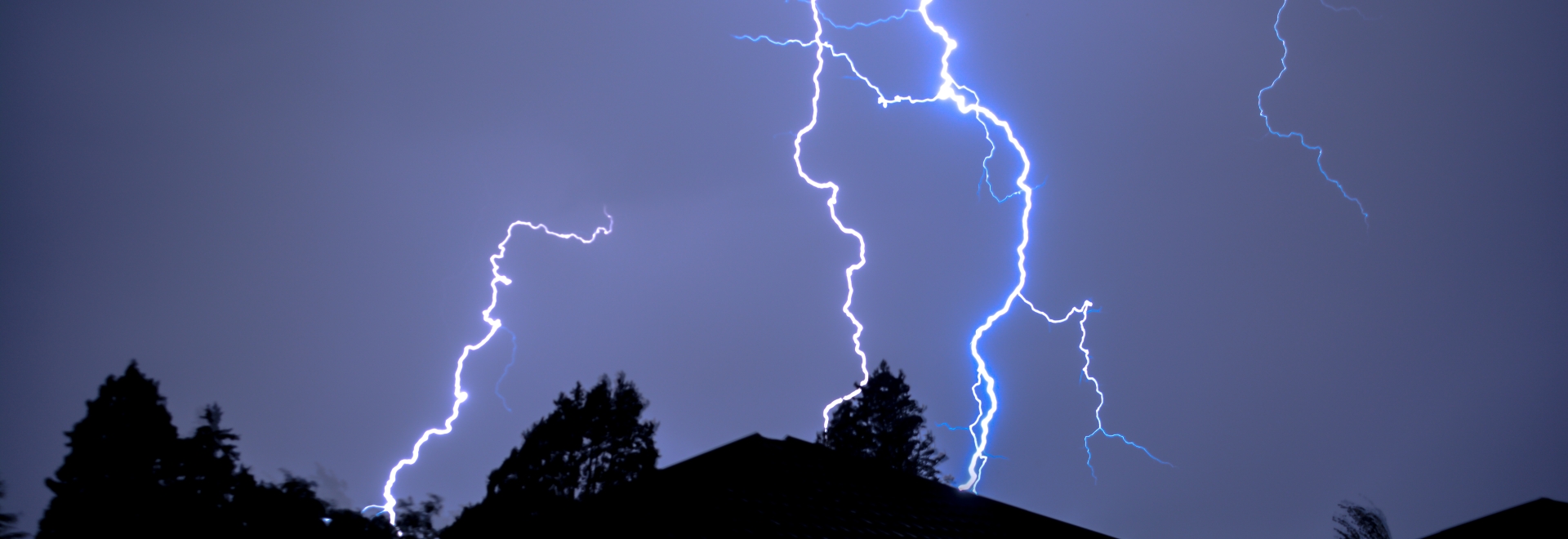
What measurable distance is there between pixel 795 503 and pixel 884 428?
11574mm

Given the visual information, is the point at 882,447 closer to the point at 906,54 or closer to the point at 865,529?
the point at 865,529

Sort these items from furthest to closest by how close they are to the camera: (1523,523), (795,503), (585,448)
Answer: (585,448)
(795,503)
(1523,523)

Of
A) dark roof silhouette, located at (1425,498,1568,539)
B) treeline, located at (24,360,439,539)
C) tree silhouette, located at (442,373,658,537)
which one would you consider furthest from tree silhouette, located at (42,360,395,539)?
dark roof silhouette, located at (1425,498,1568,539)

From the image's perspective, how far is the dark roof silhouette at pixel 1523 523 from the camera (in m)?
4.37

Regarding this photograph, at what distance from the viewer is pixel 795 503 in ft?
18.2

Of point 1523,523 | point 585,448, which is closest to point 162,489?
point 585,448

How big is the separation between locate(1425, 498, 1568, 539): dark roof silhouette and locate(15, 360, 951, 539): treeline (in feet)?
14.5

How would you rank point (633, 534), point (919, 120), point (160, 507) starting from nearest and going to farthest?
1. point (633, 534)
2. point (160, 507)
3. point (919, 120)

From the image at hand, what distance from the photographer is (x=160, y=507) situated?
7.65 m

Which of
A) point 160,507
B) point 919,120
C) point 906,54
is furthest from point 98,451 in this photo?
point 919,120

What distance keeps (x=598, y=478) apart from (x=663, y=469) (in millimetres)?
5318

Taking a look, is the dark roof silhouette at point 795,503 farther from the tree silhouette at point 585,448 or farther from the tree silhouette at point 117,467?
the tree silhouette at point 117,467

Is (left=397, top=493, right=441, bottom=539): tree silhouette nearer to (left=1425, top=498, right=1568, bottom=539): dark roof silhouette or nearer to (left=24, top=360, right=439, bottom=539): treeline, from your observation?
(left=24, top=360, right=439, bottom=539): treeline

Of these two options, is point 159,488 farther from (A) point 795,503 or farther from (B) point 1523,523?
(B) point 1523,523
